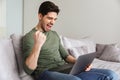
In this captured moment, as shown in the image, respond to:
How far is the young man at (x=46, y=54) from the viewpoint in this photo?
1.75 metres

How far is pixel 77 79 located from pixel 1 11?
2519mm

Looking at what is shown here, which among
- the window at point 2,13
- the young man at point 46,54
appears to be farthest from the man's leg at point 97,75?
the window at point 2,13

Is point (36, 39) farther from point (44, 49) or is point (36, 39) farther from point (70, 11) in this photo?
point (70, 11)

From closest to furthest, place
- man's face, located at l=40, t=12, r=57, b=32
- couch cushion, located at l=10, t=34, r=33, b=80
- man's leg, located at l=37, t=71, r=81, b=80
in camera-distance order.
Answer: man's leg, located at l=37, t=71, r=81, b=80 < man's face, located at l=40, t=12, r=57, b=32 < couch cushion, located at l=10, t=34, r=33, b=80

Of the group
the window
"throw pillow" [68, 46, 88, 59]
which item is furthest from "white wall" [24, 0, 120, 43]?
"throw pillow" [68, 46, 88, 59]

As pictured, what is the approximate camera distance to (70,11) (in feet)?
13.0

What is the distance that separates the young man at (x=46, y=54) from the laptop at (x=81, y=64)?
0.13 ft

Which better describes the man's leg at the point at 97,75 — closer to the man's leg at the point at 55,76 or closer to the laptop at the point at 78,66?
the laptop at the point at 78,66

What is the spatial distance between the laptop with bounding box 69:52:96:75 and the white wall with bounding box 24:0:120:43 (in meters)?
1.98

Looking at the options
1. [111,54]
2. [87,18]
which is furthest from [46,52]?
[87,18]

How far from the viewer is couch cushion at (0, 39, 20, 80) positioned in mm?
1976

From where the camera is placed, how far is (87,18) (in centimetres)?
393

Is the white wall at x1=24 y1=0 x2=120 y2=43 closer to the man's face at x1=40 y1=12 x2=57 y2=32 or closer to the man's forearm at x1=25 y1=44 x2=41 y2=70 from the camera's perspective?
the man's face at x1=40 y1=12 x2=57 y2=32

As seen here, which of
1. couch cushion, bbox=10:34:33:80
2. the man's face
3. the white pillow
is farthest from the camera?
the white pillow
